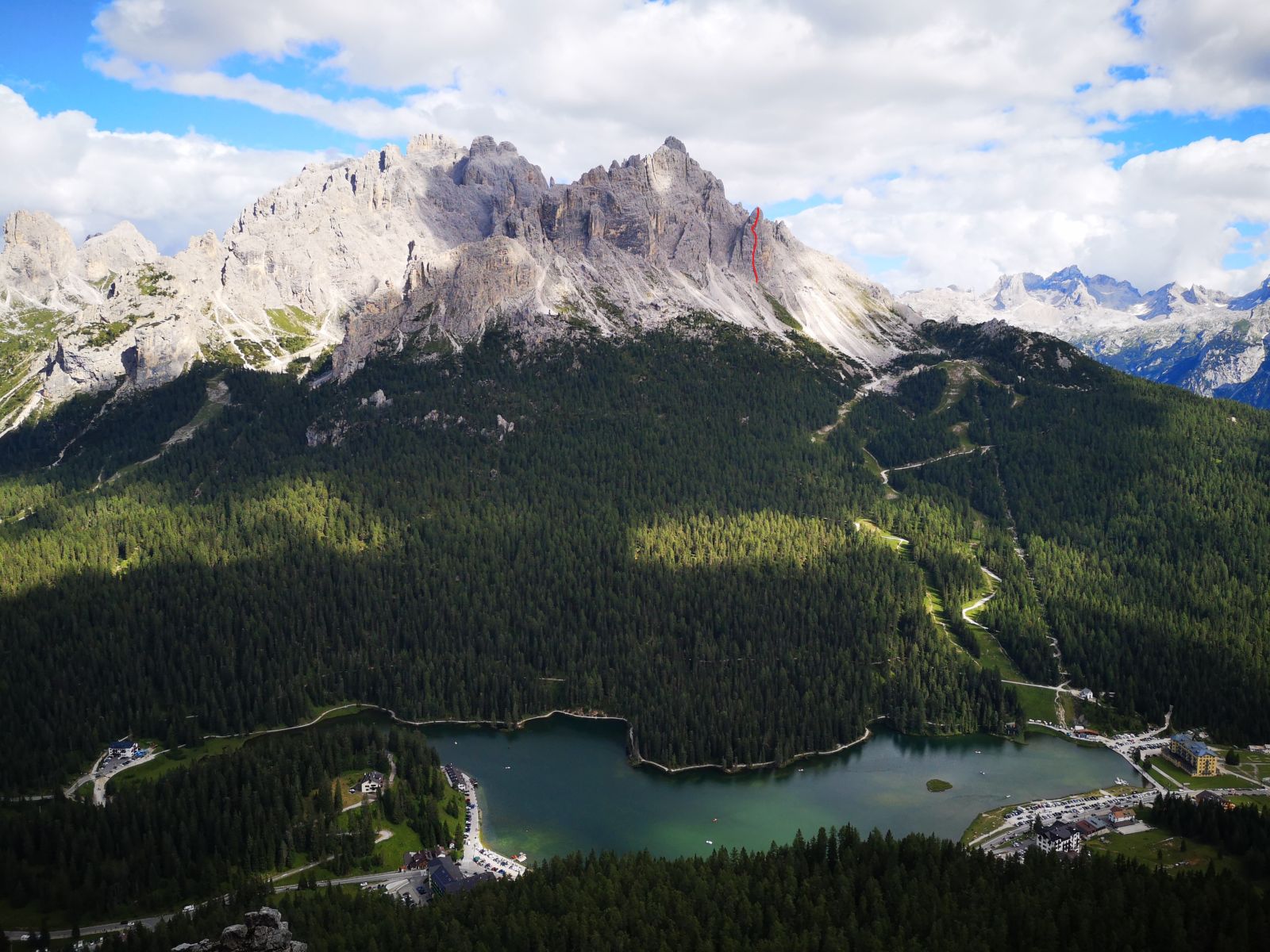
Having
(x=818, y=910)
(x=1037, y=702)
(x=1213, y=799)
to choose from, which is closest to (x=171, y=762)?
(x=818, y=910)

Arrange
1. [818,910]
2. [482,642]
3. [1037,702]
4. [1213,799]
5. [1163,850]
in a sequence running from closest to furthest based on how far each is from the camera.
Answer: [818,910]
[1163,850]
[1213,799]
[1037,702]
[482,642]

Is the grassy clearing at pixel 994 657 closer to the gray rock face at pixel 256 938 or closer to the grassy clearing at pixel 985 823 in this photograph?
the grassy clearing at pixel 985 823

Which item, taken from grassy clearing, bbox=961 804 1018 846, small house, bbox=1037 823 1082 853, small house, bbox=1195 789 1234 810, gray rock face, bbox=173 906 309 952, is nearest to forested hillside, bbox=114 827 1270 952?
gray rock face, bbox=173 906 309 952

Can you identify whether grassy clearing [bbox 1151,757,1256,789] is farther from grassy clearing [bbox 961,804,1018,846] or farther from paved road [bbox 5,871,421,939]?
paved road [bbox 5,871,421,939]

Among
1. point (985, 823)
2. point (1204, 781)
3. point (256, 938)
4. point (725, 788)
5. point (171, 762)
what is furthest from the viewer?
point (171, 762)

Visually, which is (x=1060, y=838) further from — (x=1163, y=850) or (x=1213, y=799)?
(x=1213, y=799)

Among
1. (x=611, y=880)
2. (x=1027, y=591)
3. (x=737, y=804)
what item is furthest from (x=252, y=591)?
(x=1027, y=591)

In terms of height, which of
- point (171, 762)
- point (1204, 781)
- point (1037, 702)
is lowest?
point (1204, 781)
